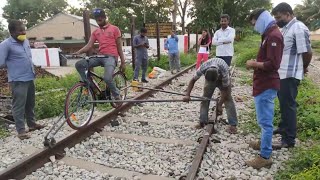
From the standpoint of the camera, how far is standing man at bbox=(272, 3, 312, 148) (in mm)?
4074

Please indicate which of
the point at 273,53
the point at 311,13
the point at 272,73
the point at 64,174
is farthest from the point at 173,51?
the point at 311,13

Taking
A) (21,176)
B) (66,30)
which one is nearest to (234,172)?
(21,176)

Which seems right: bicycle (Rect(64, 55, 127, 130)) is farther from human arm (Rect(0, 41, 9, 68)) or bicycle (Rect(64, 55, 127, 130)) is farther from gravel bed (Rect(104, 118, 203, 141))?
human arm (Rect(0, 41, 9, 68))

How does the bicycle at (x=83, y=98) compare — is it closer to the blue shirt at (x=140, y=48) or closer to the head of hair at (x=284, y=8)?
the head of hair at (x=284, y=8)

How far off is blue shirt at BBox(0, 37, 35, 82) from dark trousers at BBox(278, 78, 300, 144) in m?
4.03

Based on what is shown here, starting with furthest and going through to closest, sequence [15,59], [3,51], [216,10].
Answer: [216,10] < [15,59] < [3,51]

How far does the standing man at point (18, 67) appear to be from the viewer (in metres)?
5.00

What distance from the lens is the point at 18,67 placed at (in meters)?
5.09

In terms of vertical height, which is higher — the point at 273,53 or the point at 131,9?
the point at 131,9

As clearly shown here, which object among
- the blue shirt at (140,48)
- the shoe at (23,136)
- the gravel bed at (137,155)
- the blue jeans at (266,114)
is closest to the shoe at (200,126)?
the gravel bed at (137,155)

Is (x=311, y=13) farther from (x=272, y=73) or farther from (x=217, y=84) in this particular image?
(x=272, y=73)

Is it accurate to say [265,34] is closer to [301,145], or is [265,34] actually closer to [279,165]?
[279,165]

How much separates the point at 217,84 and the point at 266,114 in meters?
1.48

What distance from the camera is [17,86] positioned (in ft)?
16.8
